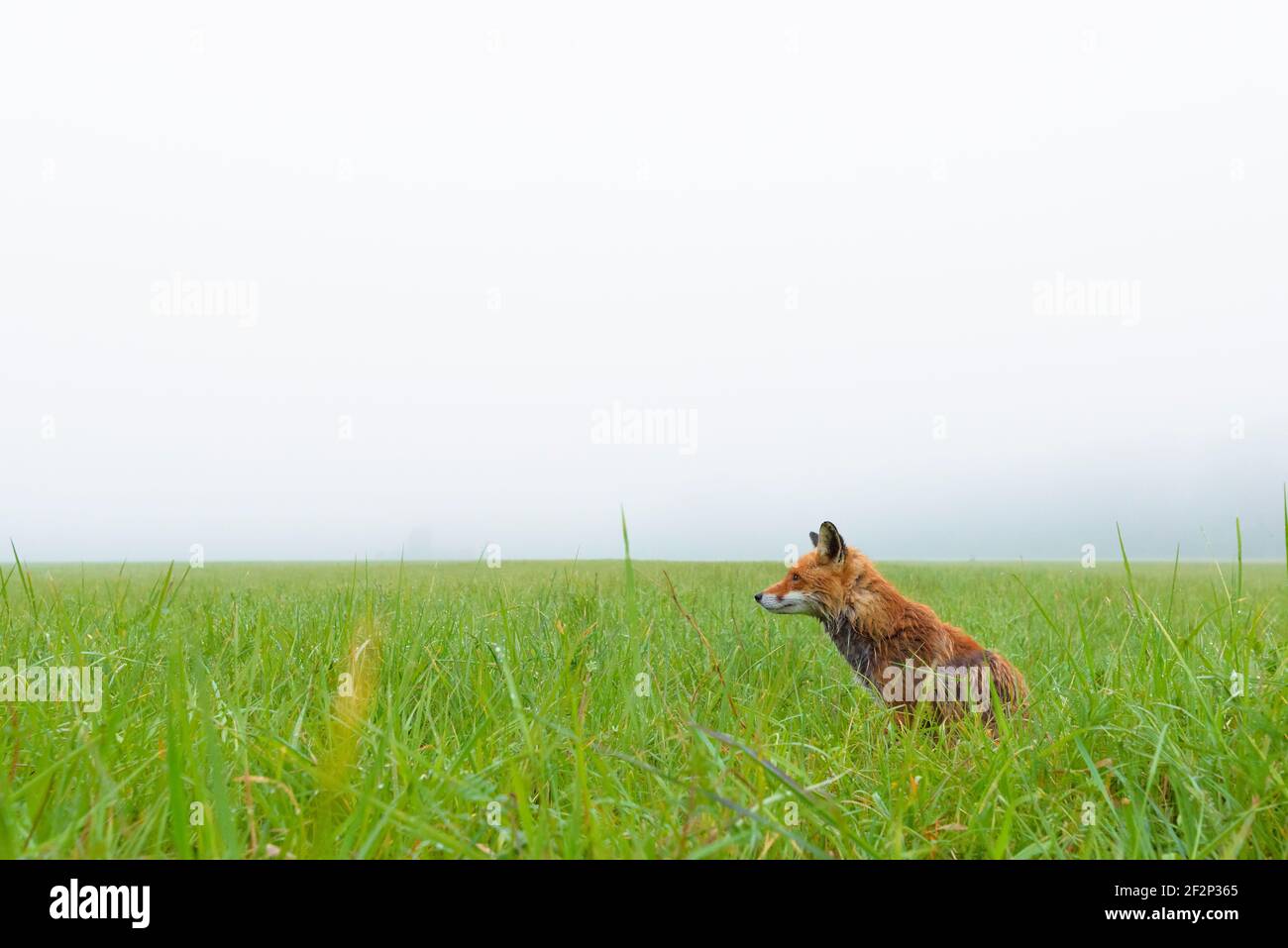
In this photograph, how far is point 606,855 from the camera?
5.51 feet

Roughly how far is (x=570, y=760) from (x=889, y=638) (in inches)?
132

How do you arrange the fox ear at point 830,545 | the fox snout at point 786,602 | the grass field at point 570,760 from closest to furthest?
1. the grass field at point 570,760
2. the fox ear at point 830,545
3. the fox snout at point 786,602

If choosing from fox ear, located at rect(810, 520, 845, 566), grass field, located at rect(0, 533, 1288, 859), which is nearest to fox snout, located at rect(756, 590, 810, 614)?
fox ear, located at rect(810, 520, 845, 566)

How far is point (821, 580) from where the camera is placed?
5535 millimetres

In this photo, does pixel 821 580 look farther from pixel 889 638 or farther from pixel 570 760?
pixel 570 760

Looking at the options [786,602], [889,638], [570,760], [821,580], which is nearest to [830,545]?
[821,580]

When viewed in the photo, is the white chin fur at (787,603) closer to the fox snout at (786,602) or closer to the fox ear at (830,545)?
the fox snout at (786,602)

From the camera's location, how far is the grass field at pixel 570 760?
1.73 metres

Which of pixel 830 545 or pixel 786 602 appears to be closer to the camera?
pixel 830 545

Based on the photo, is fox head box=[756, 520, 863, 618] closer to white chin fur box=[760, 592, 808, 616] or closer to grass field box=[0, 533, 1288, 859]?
white chin fur box=[760, 592, 808, 616]

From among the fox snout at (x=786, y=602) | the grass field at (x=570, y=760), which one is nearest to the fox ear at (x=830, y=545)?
the fox snout at (x=786, y=602)

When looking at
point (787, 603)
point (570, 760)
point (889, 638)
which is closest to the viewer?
point (570, 760)
